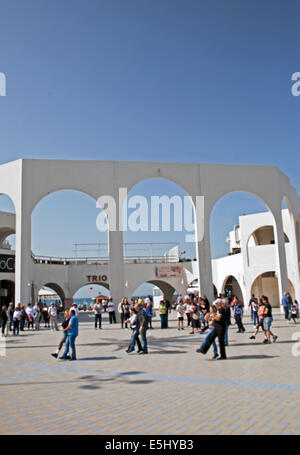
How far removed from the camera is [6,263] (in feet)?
93.1

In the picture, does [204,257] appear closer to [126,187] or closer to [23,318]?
[126,187]

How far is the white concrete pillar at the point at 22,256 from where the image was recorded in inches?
750

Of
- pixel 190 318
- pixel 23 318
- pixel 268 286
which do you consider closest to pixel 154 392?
pixel 190 318

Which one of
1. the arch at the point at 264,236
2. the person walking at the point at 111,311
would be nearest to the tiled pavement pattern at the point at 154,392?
the person walking at the point at 111,311

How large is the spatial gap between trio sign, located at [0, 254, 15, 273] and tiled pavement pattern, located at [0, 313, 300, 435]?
18833 millimetres

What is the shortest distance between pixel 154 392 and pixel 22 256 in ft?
48.7

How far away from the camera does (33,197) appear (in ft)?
65.4

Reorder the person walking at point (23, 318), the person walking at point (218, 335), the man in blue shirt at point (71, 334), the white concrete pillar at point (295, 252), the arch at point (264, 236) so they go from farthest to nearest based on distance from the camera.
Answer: the arch at point (264, 236), the white concrete pillar at point (295, 252), the person walking at point (23, 318), the man in blue shirt at point (71, 334), the person walking at point (218, 335)

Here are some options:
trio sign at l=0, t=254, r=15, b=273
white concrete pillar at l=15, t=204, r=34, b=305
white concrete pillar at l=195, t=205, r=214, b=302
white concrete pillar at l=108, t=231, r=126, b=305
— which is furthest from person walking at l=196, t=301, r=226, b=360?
trio sign at l=0, t=254, r=15, b=273

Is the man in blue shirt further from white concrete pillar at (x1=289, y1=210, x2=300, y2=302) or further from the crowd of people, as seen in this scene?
white concrete pillar at (x1=289, y1=210, x2=300, y2=302)

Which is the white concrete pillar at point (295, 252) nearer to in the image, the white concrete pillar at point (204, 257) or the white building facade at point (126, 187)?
the white building facade at point (126, 187)

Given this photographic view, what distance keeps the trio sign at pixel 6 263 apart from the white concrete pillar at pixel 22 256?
930cm

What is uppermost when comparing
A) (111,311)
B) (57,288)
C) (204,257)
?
(204,257)

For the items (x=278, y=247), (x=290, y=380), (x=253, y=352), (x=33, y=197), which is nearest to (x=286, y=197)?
(x=278, y=247)
